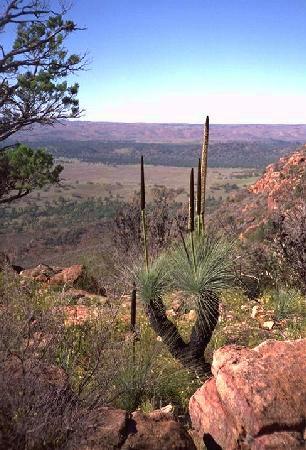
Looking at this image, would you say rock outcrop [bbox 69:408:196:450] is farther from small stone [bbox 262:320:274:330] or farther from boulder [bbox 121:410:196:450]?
small stone [bbox 262:320:274:330]

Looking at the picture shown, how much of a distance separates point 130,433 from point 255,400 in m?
1.10

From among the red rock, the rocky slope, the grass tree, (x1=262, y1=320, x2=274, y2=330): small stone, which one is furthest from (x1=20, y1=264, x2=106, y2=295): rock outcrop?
the rocky slope

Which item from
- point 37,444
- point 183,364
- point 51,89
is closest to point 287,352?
point 183,364

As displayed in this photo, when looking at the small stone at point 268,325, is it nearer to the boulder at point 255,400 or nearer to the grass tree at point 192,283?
the grass tree at point 192,283

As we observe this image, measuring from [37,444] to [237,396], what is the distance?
1.75 m

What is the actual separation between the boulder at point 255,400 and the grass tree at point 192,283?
1.21 m

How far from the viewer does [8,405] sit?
334cm

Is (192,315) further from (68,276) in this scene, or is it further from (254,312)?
(68,276)

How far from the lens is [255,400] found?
4023 millimetres

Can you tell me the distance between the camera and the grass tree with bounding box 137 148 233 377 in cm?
587

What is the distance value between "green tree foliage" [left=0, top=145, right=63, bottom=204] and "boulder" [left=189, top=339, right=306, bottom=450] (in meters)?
9.97

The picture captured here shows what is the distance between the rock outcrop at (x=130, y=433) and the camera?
3.40 m

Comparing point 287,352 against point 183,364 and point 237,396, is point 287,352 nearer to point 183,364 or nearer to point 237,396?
point 237,396

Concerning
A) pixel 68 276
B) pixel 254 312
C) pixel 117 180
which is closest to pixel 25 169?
pixel 68 276
